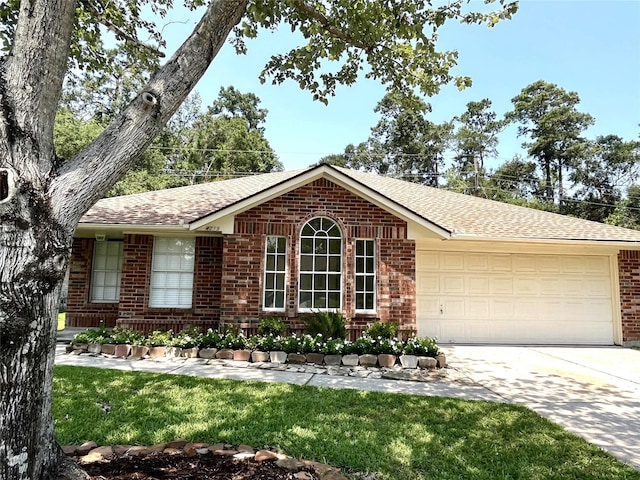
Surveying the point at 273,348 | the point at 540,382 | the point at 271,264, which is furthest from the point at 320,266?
the point at 540,382

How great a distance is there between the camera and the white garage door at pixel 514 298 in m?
10.3

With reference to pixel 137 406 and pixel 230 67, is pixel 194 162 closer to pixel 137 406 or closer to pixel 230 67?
pixel 230 67

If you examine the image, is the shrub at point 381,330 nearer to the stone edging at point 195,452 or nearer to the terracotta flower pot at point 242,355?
the terracotta flower pot at point 242,355

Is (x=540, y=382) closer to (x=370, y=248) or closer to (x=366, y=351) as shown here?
(x=366, y=351)

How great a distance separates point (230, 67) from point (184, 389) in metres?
6.18

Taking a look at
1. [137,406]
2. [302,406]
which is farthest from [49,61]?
[302,406]

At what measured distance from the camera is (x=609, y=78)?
17344mm

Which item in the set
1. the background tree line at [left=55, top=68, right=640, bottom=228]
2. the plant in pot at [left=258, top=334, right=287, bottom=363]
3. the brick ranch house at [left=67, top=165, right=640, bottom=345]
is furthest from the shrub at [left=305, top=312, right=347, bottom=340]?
the background tree line at [left=55, top=68, right=640, bottom=228]

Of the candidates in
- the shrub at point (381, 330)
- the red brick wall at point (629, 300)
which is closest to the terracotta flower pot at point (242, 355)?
→ the shrub at point (381, 330)

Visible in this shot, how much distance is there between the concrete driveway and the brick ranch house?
0.98m

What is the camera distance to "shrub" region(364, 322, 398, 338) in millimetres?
8281

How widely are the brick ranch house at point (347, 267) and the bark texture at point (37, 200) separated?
231 inches

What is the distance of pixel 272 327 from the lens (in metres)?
8.33

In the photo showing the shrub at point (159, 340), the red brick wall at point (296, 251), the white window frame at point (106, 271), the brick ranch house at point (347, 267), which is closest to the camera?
the shrub at point (159, 340)
